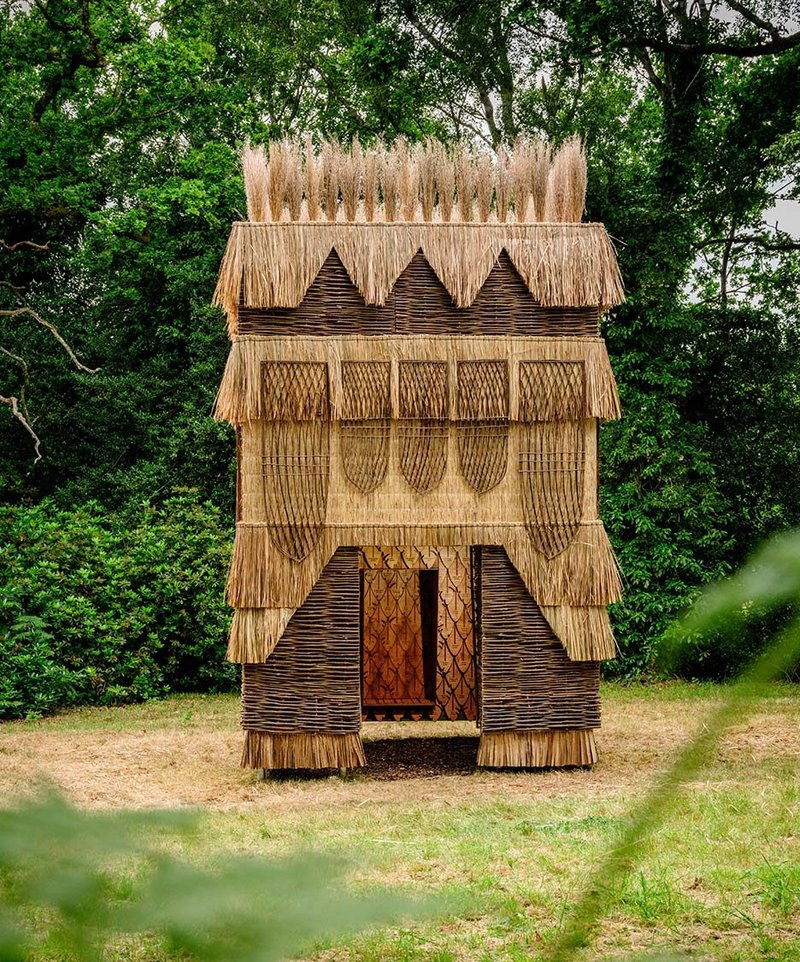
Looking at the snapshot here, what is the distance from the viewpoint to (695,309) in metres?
14.5

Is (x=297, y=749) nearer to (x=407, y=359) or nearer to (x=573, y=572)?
(x=573, y=572)

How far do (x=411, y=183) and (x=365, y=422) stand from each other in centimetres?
152

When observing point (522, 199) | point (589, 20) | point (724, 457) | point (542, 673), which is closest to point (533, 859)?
point (542, 673)

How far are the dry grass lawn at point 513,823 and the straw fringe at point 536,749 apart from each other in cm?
9

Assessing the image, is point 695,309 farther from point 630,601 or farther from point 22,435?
point 22,435

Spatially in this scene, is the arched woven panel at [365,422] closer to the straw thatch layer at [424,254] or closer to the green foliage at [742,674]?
the straw thatch layer at [424,254]

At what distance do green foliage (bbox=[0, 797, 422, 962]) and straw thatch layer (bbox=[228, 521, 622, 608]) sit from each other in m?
6.27

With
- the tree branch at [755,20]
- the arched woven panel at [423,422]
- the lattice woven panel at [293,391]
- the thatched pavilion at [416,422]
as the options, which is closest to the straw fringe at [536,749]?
the thatched pavilion at [416,422]

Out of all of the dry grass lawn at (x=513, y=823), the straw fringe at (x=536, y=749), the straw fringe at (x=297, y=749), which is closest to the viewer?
the dry grass lawn at (x=513, y=823)

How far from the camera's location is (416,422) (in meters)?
7.13

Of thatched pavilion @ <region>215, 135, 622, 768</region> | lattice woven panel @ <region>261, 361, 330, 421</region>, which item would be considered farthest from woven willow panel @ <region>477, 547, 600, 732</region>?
lattice woven panel @ <region>261, 361, 330, 421</region>

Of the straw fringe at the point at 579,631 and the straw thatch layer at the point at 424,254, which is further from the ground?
the straw thatch layer at the point at 424,254

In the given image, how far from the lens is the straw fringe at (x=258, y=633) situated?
706cm

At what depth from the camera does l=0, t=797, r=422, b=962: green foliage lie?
2.32ft
